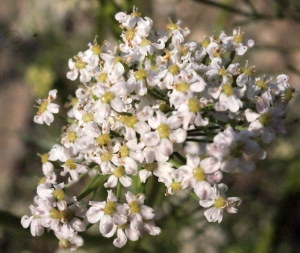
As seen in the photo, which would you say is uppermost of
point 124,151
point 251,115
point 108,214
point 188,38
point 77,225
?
point 251,115

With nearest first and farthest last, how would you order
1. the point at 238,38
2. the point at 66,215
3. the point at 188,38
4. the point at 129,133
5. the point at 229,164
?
the point at 229,164 < the point at 129,133 < the point at 66,215 < the point at 238,38 < the point at 188,38

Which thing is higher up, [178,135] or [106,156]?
[178,135]

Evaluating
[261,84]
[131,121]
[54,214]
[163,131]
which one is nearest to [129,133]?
[131,121]

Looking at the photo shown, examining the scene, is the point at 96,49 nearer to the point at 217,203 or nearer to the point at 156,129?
the point at 156,129

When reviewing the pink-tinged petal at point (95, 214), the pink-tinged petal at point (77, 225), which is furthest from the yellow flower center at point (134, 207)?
the pink-tinged petal at point (77, 225)

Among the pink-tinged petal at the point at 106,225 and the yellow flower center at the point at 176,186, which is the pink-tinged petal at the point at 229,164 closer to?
the yellow flower center at the point at 176,186

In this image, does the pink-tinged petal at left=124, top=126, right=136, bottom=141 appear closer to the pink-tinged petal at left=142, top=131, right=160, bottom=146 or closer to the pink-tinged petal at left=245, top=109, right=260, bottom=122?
the pink-tinged petal at left=142, top=131, right=160, bottom=146
